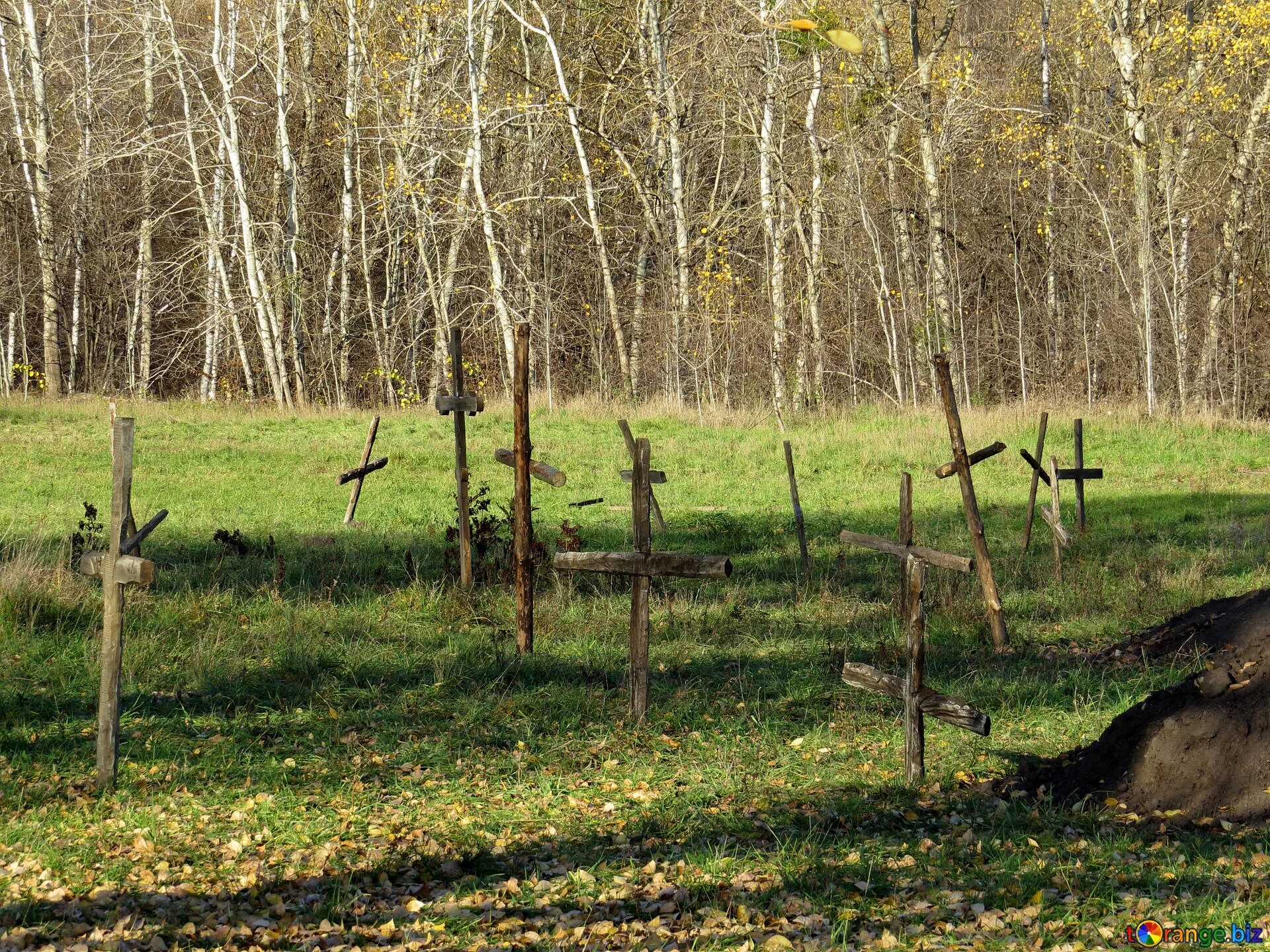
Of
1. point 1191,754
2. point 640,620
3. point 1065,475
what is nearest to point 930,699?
point 1191,754

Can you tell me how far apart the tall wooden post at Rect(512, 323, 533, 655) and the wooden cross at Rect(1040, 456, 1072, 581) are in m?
5.32

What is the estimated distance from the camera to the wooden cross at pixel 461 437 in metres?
10.6

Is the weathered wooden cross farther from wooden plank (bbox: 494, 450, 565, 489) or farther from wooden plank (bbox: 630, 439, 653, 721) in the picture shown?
wooden plank (bbox: 630, 439, 653, 721)

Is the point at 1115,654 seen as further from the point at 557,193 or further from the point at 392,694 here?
the point at 557,193

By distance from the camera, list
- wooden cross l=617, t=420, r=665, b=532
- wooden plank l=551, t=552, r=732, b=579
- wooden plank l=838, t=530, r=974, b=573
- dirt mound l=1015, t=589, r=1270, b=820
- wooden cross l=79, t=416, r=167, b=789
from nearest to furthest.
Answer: dirt mound l=1015, t=589, r=1270, b=820, wooden cross l=79, t=416, r=167, b=789, wooden plank l=838, t=530, r=974, b=573, wooden plank l=551, t=552, r=732, b=579, wooden cross l=617, t=420, r=665, b=532

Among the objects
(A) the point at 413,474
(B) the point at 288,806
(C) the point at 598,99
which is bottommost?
(B) the point at 288,806

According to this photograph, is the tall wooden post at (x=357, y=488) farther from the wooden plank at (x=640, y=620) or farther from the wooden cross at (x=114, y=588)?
the wooden cross at (x=114, y=588)

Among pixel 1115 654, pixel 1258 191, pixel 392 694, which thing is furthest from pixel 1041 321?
pixel 392 694

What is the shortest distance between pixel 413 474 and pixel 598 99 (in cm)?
1359

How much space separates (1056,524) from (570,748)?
20.5 feet

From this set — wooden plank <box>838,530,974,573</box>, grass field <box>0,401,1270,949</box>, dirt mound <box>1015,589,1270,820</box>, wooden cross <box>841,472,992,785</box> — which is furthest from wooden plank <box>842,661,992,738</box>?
wooden plank <box>838,530,974,573</box>

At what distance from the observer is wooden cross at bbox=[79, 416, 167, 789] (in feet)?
20.5

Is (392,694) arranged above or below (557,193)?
below

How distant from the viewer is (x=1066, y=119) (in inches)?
1233
